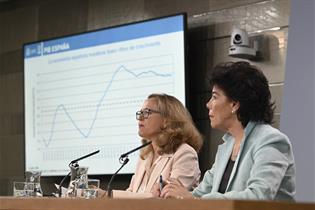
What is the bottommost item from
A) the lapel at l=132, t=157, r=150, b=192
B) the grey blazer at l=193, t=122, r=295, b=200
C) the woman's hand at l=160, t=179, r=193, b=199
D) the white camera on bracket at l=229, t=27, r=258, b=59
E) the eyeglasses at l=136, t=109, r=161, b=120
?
the lapel at l=132, t=157, r=150, b=192

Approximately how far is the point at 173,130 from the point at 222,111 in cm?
61

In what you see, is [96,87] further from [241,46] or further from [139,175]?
[139,175]

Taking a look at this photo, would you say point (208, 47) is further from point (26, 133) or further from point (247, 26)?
point (26, 133)

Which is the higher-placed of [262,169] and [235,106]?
[235,106]

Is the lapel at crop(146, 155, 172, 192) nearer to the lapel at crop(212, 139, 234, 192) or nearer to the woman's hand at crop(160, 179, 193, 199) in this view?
the lapel at crop(212, 139, 234, 192)

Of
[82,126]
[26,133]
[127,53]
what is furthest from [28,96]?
[127,53]

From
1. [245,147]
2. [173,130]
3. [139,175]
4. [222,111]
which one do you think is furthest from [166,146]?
[245,147]

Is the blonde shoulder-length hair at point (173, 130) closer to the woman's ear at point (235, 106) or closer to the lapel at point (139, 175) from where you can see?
the lapel at point (139, 175)

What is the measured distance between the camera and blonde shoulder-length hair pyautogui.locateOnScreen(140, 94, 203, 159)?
10.8ft

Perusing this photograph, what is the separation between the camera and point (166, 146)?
328cm

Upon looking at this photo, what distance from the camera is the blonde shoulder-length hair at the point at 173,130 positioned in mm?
3287

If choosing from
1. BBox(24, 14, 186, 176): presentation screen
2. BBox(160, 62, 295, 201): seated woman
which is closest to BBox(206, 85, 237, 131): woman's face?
BBox(160, 62, 295, 201): seated woman

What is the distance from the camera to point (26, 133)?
5.34m

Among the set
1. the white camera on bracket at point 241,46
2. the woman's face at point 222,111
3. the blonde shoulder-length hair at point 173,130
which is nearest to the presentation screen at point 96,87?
the white camera on bracket at point 241,46
